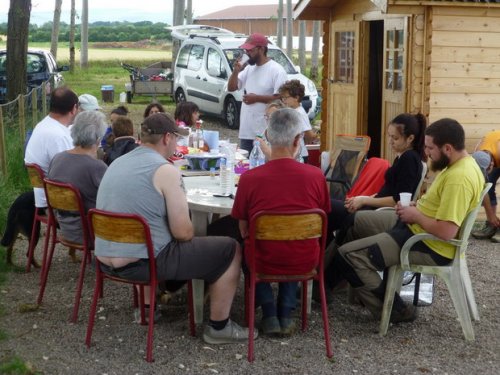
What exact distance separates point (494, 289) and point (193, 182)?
7.33ft

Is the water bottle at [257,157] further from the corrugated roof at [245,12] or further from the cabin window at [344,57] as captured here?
the corrugated roof at [245,12]

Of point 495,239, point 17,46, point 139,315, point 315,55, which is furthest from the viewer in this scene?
point 315,55

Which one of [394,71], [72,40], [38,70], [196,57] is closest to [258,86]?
[394,71]

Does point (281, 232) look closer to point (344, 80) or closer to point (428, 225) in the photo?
point (428, 225)

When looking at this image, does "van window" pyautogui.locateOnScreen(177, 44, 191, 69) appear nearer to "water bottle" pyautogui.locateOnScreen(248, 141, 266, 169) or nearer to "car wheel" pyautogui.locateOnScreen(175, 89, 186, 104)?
"car wheel" pyautogui.locateOnScreen(175, 89, 186, 104)

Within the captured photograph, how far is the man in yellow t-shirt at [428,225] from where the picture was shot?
4625 millimetres

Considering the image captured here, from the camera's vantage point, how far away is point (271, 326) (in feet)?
16.1

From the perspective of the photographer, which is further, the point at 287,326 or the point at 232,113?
the point at 232,113

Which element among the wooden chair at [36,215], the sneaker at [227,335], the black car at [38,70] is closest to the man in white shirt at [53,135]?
the wooden chair at [36,215]

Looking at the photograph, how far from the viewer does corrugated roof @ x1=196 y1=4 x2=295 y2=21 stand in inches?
4119

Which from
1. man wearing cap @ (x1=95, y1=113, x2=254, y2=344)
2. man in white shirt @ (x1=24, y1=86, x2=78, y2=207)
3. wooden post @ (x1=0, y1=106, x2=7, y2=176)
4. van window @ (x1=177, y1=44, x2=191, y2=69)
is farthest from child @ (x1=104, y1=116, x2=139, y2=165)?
van window @ (x1=177, y1=44, x2=191, y2=69)

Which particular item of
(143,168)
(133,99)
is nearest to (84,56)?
(133,99)

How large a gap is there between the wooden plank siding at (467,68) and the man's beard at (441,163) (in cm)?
374

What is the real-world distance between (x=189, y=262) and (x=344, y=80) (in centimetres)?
643
